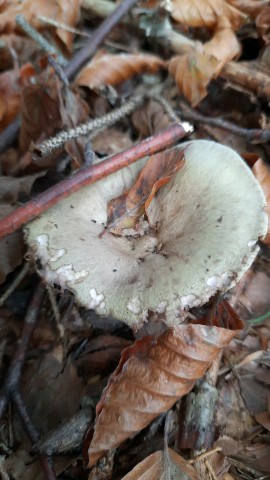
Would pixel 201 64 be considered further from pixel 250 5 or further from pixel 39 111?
pixel 39 111

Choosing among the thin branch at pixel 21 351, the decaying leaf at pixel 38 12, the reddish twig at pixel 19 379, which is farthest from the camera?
the decaying leaf at pixel 38 12

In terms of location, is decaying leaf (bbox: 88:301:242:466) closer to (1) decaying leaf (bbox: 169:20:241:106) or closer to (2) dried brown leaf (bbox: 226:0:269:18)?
(1) decaying leaf (bbox: 169:20:241:106)

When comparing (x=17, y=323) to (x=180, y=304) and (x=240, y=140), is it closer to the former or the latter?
(x=180, y=304)

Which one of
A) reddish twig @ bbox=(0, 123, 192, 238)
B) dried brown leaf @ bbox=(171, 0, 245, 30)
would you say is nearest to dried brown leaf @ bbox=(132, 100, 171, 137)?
reddish twig @ bbox=(0, 123, 192, 238)

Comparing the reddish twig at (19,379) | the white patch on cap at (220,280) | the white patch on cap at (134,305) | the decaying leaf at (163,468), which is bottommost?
the decaying leaf at (163,468)

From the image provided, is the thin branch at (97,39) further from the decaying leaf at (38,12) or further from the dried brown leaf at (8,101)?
the dried brown leaf at (8,101)

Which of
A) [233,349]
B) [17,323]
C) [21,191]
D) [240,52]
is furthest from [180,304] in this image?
[240,52]

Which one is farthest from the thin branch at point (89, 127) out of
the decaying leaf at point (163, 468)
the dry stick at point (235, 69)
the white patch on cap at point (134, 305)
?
the decaying leaf at point (163, 468)

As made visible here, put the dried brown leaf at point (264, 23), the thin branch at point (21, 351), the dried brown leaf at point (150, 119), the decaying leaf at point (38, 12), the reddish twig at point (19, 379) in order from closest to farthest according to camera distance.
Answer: the reddish twig at point (19, 379) → the thin branch at point (21, 351) → the dried brown leaf at point (150, 119) → the dried brown leaf at point (264, 23) → the decaying leaf at point (38, 12)

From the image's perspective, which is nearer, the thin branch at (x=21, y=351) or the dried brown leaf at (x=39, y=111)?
the thin branch at (x=21, y=351)
